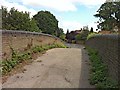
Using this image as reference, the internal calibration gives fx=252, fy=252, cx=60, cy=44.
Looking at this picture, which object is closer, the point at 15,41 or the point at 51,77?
the point at 51,77

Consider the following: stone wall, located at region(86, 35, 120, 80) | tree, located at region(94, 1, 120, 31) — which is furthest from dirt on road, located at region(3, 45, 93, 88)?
tree, located at region(94, 1, 120, 31)

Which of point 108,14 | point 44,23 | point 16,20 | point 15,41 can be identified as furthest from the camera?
Result: point 44,23

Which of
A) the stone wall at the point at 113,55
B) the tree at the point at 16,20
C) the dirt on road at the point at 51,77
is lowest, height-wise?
the dirt on road at the point at 51,77

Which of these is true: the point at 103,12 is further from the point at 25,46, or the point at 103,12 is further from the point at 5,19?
the point at 25,46

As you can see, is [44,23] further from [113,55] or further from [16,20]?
[113,55]

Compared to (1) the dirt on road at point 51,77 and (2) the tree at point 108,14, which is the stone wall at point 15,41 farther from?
(2) the tree at point 108,14

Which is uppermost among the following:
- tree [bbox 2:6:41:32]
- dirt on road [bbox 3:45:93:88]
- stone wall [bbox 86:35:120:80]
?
tree [bbox 2:6:41:32]

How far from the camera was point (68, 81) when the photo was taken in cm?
734

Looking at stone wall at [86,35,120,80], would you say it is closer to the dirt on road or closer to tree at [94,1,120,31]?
the dirt on road

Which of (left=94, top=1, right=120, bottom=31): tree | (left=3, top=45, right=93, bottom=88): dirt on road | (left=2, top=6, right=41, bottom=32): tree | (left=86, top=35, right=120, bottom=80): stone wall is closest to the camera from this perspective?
(left=86, top=35, right=120, bottom=80): stone wall

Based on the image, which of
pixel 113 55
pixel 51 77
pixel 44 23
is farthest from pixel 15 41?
pixel 44 23

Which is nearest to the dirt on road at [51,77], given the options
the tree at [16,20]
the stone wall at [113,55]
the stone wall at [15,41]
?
the stone wall at [113,55]

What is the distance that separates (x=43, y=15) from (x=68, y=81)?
41.8 m

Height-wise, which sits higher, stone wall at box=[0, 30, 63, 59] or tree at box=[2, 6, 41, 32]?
tree at box=[2, 6, 41, 32]
